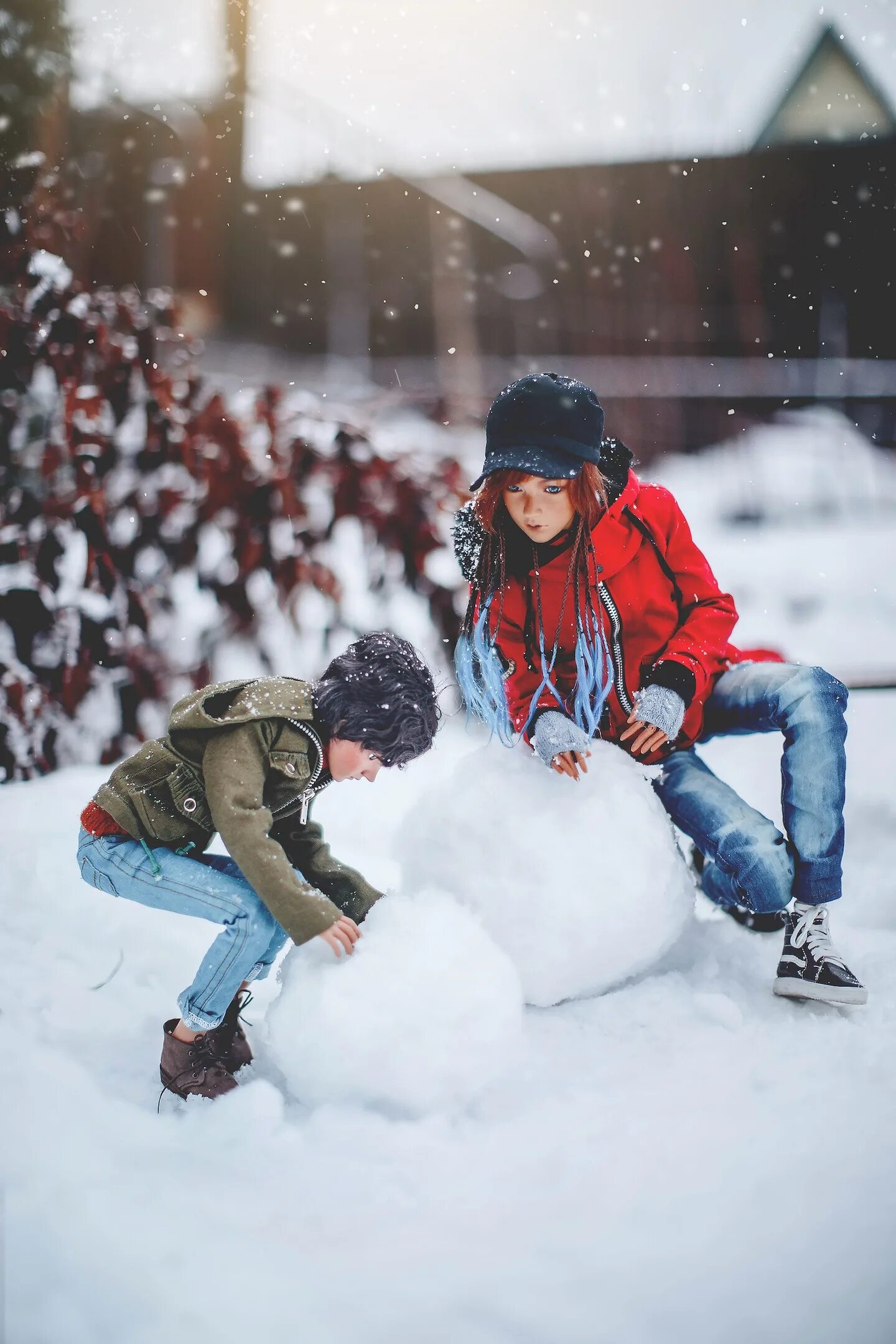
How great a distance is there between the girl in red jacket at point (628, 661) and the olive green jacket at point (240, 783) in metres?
0.39

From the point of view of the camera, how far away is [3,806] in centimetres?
247

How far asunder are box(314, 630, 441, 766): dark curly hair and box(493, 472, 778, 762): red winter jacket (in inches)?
10.7

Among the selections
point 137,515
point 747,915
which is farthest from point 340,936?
point 137,515

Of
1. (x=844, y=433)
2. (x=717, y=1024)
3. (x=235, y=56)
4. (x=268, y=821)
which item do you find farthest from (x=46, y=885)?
(x=844, y=433)

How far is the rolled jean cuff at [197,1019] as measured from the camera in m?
1.44

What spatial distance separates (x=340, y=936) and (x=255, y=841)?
0.20 metres

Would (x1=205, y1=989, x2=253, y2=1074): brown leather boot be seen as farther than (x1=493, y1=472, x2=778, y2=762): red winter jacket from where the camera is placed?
No

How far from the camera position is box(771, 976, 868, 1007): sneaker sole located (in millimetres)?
1562

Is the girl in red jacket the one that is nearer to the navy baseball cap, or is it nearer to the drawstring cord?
the navy baseball cap

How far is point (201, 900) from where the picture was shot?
1.48 meters

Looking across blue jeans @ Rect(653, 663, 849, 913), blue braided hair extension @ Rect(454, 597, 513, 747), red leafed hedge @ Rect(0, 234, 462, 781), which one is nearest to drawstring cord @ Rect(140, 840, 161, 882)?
blue braided hair extension @ Rect(454, 597, 513, 747)

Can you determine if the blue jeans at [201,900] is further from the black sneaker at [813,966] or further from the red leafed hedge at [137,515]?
the red leafed hedge at [137,515]

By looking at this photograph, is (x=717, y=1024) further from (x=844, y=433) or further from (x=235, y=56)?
(x=844, y=433)

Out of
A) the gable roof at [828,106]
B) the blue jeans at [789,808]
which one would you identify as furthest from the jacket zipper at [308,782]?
the gable roof at [828,106]
